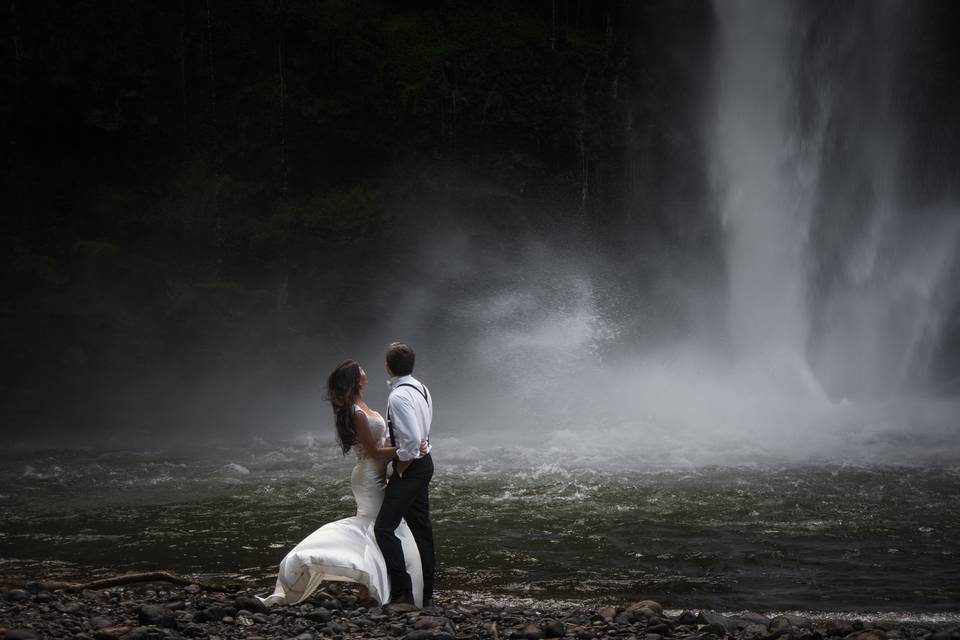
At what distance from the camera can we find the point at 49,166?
22.0m

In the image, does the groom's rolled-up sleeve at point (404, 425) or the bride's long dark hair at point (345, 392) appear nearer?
the groom's rolled-up sleeve at point (404, 425)

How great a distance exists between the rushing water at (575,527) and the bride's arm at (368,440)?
5.94 ft

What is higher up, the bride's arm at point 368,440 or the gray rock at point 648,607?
the bride's arm at point 368,440

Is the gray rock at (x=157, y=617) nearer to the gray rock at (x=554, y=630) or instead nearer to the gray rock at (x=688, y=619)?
the gray rock at (x=554, y=630)

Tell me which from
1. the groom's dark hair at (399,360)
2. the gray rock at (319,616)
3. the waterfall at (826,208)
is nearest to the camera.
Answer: the gray rock at (319,616)

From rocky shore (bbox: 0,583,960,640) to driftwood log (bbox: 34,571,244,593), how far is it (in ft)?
1.11

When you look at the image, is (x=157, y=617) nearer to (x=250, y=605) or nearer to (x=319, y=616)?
(x=250, y=605)

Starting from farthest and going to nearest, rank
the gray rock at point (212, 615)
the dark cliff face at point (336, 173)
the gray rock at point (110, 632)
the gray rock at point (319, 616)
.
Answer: the dark cliff face at point (336, 173), the gray rock at point (319, 616), the gray rock at point (212, 615), the gray rock at point (110, 632)

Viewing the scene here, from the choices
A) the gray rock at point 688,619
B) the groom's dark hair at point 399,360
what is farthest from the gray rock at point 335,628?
the gray rock at point 688,619

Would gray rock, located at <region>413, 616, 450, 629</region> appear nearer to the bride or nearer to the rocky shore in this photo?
the rocky shore

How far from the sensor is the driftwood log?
22.6 feet


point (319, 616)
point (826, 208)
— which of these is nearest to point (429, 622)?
point (319, 616)

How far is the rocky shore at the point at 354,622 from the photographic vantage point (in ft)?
17.9

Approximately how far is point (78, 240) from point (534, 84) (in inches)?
497
